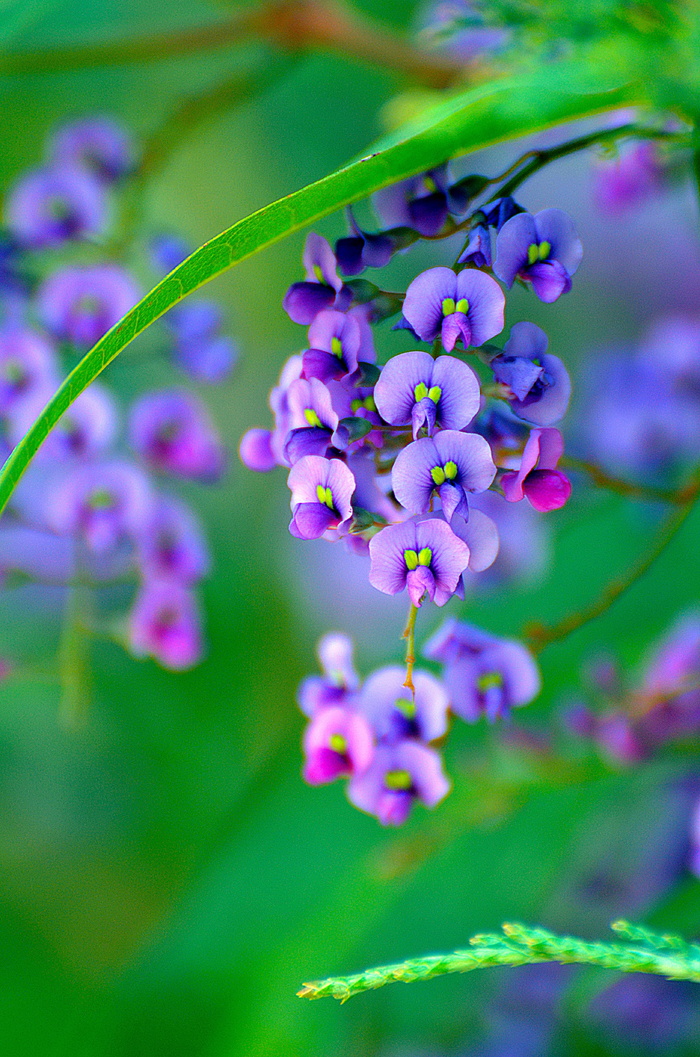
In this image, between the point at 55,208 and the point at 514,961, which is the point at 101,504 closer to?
the point at 55,208

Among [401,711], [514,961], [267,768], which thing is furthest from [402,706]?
[267,768]

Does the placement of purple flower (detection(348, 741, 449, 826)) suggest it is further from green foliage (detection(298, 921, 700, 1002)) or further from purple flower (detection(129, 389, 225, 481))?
purple flower (detection(129, 389, 225, 481))

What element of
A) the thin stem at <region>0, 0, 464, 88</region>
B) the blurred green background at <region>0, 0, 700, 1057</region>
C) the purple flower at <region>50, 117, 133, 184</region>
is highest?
the thin stem at <region>0, 0, 464, 88</region>

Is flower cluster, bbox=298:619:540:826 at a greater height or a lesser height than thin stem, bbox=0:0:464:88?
lesser

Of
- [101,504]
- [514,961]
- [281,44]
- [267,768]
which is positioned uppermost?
[281,44]

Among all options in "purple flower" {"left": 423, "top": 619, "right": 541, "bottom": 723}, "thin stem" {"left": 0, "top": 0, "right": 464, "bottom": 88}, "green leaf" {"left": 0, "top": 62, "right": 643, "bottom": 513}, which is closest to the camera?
"green leaf" {"left": 0, "top": 62, "right": 643, "bottom": 513}

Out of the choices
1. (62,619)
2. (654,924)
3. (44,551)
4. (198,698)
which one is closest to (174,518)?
(44,551)

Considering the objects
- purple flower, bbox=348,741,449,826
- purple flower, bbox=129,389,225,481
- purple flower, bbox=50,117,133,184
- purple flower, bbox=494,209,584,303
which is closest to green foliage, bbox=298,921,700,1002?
purple flower, bbox=348,741,449,826
